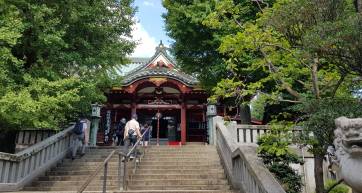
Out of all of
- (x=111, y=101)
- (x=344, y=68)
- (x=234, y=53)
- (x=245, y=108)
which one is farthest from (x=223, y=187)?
(x=111, y=101)

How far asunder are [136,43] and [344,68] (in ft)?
30.7

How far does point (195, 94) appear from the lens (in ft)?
66.2

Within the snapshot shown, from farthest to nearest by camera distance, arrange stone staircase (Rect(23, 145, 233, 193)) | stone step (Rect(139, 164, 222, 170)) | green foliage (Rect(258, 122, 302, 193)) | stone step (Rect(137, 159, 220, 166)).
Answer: stone step (Rect(137, 159, 220, 166)) → stone step (Rect(139, 164, 222, 170)) → stone staircase (Rect(23, 145, 233, 193)) → green foliage (Rect(258, 122, 302, 193))

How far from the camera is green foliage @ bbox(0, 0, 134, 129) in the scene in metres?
8.49

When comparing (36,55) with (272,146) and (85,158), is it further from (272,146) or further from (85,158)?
(272,146)

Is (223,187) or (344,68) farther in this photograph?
(223,187)

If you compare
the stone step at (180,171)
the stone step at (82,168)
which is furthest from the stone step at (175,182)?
the stone step at (82,168)

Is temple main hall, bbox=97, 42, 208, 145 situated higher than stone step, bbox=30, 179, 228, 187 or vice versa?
temple main hall, bbox=97, 42, 208, 145

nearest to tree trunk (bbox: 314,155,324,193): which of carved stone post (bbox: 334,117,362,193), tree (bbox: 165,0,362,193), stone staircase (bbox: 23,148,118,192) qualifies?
tree (bbox: 165,0,362,193)

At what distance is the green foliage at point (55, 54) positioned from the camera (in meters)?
8.49

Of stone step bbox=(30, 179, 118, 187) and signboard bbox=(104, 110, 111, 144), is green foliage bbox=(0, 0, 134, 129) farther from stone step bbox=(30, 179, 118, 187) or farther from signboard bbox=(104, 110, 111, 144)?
signboard bbox=(104, 110, 111, 144)

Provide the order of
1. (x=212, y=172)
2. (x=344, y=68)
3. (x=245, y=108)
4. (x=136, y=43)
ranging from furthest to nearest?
(x=245, y=108) → (x=136, y=43) → (x=212, y=172) → (x=344, y=68)

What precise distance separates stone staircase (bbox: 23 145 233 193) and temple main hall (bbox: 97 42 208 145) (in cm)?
678

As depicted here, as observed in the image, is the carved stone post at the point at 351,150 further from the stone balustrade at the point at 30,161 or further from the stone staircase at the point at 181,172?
the stone balustrade at the point at 30,161
